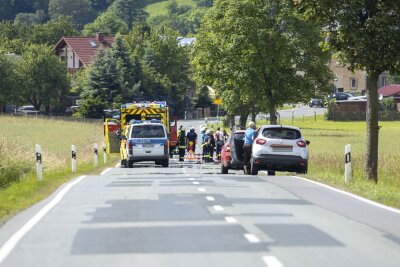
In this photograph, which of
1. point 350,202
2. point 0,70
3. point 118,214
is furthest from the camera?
point 0,70

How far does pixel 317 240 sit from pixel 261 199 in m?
6.34

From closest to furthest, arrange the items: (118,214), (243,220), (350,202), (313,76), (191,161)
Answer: (243,220) < (118,214) < (350,202) < (191,161) < (313,76)

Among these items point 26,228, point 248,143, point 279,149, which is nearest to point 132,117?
point 248,143

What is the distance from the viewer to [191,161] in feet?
146

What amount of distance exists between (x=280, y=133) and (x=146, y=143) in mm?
9309

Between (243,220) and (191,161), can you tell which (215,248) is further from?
(191,161)

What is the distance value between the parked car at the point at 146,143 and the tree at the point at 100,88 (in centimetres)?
5548

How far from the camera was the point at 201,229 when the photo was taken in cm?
1339

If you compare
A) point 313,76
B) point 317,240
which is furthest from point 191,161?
point 317,240

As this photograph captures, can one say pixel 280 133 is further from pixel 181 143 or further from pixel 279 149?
pixel 181 143

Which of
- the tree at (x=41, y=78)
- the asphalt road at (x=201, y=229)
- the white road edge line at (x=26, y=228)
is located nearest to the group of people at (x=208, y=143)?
the asphalt road at (x=201, y=229)

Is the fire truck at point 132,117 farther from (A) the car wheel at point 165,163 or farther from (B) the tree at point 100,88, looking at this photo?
(B) the tree at point 100,88

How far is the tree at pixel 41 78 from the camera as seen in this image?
350 feet

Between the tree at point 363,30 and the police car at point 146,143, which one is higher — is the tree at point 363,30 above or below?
above
